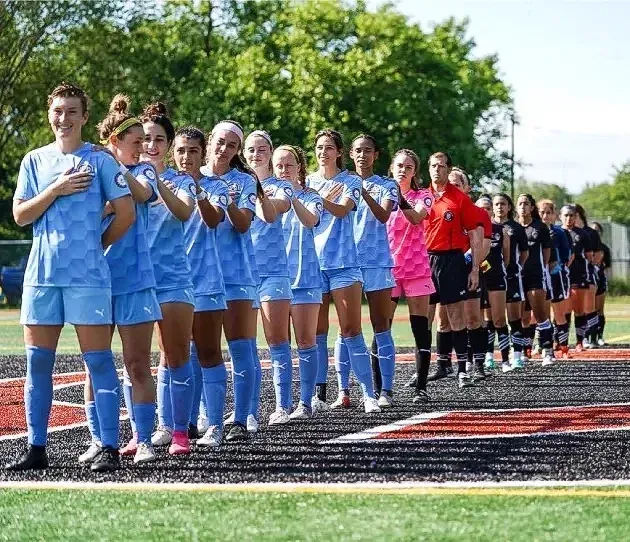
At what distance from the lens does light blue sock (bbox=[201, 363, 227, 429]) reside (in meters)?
9.24

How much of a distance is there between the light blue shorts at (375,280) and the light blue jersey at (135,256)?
145 inches

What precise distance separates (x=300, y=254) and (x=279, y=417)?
1.30 metres

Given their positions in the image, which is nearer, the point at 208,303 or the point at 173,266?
the point at 173,266

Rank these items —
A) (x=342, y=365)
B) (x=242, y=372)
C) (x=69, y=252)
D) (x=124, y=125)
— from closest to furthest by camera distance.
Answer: (x=69, y=252)
(x=124, y=125)
(x=242, y=372)
(x=342, y=365)

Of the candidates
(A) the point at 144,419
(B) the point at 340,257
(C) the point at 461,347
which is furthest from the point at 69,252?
(C) the point at 461,347

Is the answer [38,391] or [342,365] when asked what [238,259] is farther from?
[342,365]

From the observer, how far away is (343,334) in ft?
38.4

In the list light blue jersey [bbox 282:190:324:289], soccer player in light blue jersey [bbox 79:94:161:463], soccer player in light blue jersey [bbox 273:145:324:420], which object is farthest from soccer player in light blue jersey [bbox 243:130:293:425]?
soccer player in light blue jersey [bbox 79:94:161:463]

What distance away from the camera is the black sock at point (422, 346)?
12336mm

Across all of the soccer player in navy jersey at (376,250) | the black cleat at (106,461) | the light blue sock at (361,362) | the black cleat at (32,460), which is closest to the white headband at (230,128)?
the soccer player in navy jersey at (376,250)

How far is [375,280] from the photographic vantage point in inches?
462

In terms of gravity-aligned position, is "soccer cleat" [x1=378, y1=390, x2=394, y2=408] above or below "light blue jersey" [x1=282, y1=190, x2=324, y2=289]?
below

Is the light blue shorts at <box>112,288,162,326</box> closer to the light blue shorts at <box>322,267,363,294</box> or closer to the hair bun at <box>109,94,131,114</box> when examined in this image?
the hair bun at <box>109,94,131,114</box>

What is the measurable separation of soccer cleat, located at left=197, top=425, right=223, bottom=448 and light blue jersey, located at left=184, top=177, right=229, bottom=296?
2.86 feet
